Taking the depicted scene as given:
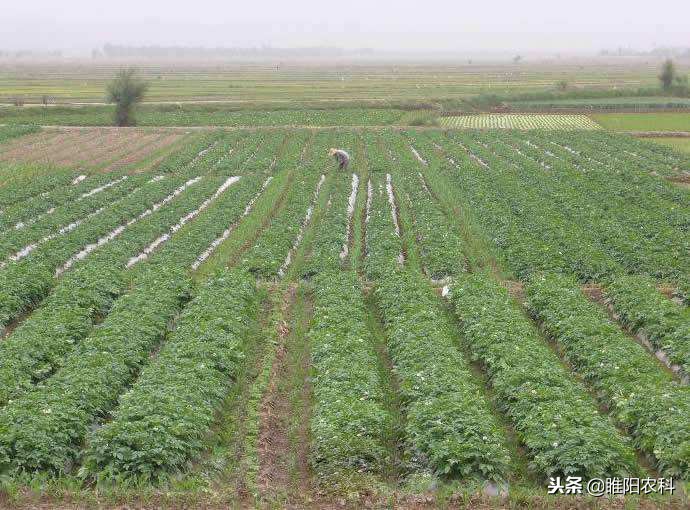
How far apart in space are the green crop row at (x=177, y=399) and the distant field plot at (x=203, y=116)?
44.0 metres

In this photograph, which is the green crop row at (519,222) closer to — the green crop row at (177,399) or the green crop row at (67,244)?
the green crop row at (177,399)

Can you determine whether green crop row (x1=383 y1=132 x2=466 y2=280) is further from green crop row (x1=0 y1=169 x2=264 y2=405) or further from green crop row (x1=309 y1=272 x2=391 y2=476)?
green crop row (x1=0 y1=169 x2=264 y2=405)

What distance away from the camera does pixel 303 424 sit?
1355cm

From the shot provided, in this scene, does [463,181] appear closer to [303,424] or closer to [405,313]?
[405,313]

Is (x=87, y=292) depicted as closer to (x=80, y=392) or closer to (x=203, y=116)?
(x=80, y=392)

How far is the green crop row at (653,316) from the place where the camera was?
15.8 meters

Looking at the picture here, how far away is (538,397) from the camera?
13.1m

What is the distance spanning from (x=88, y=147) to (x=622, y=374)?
41.5 metres

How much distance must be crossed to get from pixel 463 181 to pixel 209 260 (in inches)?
632

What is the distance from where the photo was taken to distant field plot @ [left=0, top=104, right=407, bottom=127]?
60375 mm

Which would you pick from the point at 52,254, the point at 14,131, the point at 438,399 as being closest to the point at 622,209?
the point at 438,399

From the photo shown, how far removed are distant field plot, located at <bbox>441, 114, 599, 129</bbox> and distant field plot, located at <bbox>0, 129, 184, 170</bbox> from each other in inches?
966

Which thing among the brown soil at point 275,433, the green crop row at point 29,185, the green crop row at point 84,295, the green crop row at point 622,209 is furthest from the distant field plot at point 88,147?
the brown soil at point 275,433

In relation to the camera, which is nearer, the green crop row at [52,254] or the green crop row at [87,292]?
the green crop row at [87,292]
